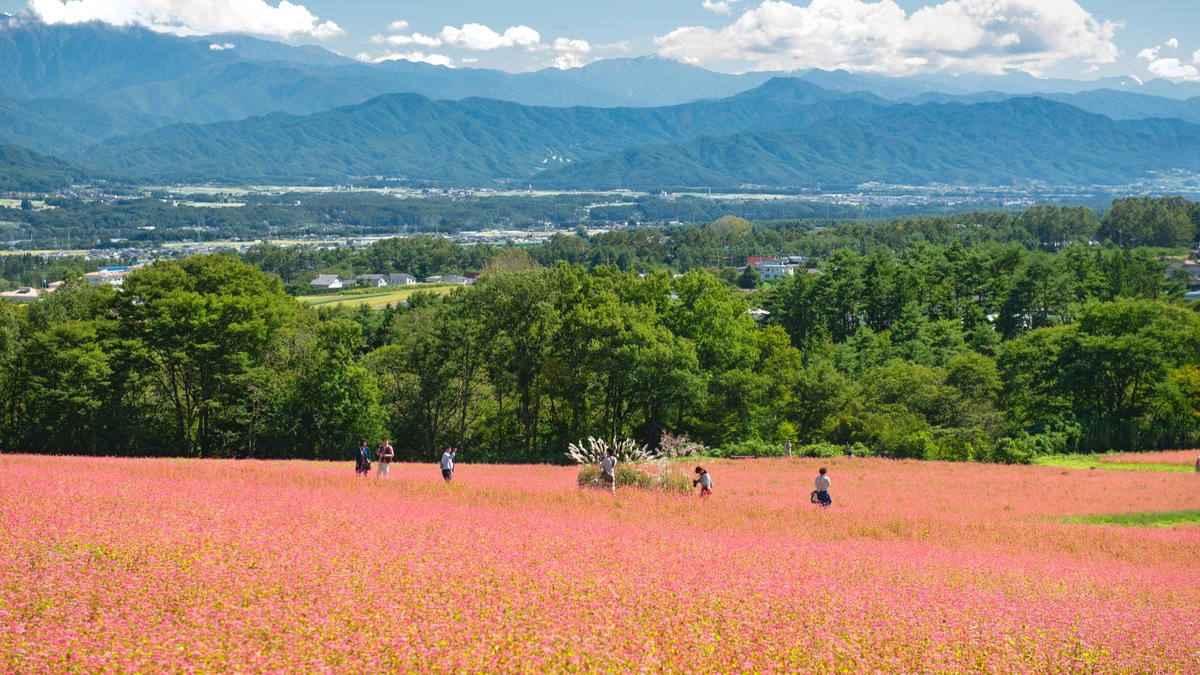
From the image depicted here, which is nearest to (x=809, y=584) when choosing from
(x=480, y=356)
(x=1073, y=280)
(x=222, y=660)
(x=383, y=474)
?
(x=222, y=660)

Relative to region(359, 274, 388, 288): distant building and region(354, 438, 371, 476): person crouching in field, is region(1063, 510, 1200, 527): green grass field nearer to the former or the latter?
region(354, 438, 371, 476): person crouching in field

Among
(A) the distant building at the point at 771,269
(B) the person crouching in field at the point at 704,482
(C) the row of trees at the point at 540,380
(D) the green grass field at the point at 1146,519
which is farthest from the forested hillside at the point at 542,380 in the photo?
(A) the distant building at the point at 771,269

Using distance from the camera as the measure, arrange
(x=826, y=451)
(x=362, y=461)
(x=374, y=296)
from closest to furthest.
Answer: (x=362, y=461) → (x=826, y=451) → (x=374, y=296)

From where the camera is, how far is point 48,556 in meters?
14.6

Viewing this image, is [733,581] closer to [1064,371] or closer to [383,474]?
[383,474]

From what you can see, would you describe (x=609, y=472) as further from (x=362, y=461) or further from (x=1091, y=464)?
(x=1091, y=464)

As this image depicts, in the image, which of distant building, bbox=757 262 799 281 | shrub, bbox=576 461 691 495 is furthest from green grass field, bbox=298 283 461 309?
shrub, bbox=576 461 691 495

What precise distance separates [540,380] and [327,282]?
5675 inches

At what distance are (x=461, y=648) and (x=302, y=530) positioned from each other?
21.9 feet

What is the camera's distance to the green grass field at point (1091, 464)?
137ft

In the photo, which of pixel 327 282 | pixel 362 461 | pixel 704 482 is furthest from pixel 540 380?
pixel 327 282

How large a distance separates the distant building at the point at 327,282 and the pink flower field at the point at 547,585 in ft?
529

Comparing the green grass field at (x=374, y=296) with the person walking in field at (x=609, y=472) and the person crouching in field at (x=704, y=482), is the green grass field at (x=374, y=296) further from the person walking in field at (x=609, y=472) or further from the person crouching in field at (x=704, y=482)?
the person crouching in field at (x=704, y=482)

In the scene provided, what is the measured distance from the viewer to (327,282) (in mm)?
184625
